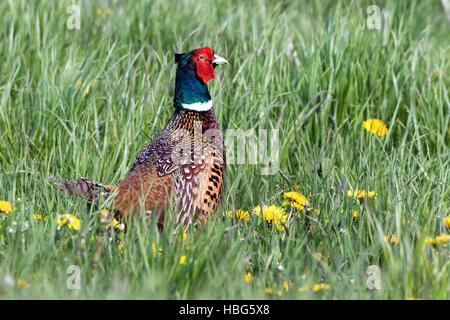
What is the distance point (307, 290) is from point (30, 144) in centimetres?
226

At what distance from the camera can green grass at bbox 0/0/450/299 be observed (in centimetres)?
296

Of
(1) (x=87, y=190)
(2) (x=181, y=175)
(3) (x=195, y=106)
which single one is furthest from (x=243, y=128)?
(1) (x=87, y=190)

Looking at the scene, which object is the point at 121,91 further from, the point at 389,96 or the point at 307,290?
the point at 307,290

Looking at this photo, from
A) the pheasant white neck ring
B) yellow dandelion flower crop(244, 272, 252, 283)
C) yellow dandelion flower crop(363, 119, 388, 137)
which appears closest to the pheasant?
the pheasant white neck ring

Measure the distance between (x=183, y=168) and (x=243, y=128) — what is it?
0.98m

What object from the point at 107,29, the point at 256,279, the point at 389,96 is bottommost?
the point at 256,279

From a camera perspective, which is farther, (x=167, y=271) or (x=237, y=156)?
(x=237, y=156)

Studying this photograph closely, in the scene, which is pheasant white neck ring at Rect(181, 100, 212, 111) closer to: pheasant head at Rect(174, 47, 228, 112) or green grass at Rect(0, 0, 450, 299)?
pheasant head at Rect(174, 47, 228, 112)

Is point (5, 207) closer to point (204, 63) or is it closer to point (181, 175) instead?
point (181, 175)

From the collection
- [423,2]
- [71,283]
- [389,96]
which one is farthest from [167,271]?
[423,2]

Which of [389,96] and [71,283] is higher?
[389,96]

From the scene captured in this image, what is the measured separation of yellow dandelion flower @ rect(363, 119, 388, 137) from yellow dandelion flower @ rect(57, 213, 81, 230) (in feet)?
7.18

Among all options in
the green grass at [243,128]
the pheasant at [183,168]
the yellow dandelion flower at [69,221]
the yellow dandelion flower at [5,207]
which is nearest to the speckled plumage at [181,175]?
the pheasant at [183,168]

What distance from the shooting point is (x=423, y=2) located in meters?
6.80
